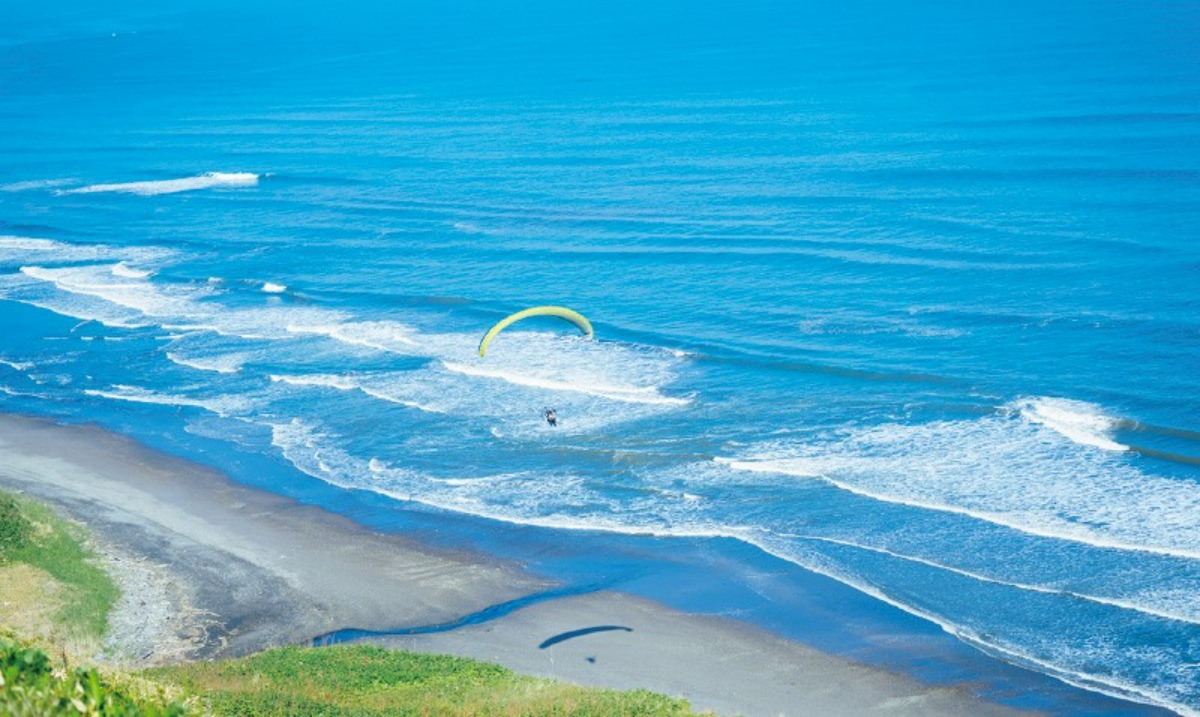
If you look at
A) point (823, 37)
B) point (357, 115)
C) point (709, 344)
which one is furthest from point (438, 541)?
point (823, 37)

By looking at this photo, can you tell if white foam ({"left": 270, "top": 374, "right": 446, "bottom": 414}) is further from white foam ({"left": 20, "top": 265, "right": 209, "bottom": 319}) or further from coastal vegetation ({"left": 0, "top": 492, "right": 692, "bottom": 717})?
coastal vegetation ({"left": 0, "top": 492, "right": 692, "bottom": 717})

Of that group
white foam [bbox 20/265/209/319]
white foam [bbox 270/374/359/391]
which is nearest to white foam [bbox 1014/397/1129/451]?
white foam [bbox 270/374/359/391]

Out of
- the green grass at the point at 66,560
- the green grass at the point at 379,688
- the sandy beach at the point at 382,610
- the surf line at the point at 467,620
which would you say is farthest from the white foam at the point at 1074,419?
the green grass at the point at 66,560

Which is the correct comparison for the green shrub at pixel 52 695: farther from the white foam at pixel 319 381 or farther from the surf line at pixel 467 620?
the white foam at pixel 319 381

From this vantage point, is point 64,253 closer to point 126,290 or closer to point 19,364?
point 126,290

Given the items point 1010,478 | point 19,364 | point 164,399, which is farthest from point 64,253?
point 1010,478

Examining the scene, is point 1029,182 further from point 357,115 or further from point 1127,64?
point 357,115
